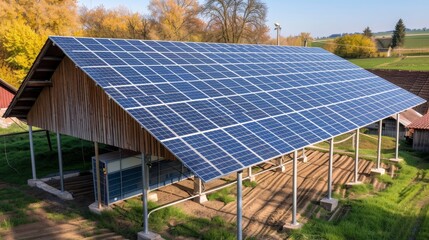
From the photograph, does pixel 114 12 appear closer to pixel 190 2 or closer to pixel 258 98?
pixel 190 2

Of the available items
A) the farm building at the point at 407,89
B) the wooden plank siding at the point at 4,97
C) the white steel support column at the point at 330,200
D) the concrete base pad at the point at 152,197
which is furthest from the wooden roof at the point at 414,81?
the wooden plank siding at the point at 4,97

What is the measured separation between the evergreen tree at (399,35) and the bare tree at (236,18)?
61617 mm

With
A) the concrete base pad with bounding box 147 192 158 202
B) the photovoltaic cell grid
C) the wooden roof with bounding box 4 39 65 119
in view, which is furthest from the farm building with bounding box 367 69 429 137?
the wooden roof with bounding box 4 39 65 119

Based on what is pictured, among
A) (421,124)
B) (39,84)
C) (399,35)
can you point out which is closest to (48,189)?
(39,84)

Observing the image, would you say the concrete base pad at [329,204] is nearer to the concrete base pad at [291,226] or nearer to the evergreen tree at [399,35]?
the concrete base pad at [291,226]

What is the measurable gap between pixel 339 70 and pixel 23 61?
124 feet

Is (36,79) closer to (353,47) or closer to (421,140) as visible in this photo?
(421,140)

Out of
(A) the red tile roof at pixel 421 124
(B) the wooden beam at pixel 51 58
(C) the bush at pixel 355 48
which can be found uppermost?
(C) the bush at pixel 355 48

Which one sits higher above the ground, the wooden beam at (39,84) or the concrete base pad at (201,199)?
the wooden beam at (39,84)

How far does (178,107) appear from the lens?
43.2 ft

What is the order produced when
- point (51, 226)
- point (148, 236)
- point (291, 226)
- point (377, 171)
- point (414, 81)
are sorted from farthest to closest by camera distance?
point (414, 81)
point (377, 171)
point (51, 226)
point (291, 226)
point (148, 236)

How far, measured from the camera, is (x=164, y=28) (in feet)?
218

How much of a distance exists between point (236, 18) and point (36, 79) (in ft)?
163

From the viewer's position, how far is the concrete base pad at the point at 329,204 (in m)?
16.5
